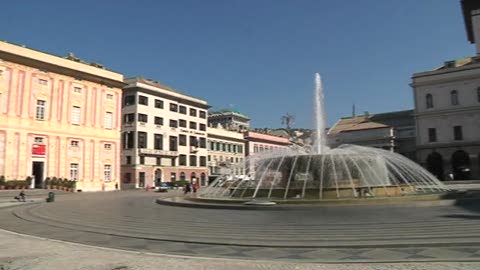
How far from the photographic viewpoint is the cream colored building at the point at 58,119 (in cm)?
4709

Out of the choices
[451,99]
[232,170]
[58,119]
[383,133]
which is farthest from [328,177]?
[383,133]

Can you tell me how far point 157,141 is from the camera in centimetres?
7531

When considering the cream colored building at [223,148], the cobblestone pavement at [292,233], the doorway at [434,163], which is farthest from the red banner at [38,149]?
the doorway at [434,163]

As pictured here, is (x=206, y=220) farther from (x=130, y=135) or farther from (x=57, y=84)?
(x=130, y=135)

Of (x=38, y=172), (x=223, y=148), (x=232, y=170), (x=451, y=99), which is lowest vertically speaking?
(x=232, y=170)

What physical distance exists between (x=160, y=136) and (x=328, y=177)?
57695 mm

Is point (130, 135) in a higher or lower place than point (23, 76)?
lower

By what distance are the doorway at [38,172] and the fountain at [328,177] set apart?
33164mm

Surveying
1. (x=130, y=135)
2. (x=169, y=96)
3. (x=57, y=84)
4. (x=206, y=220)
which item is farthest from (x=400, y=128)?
(x=206, y=220)

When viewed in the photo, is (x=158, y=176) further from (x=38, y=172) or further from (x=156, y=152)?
(x=38, y=172)

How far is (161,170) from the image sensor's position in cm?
7556

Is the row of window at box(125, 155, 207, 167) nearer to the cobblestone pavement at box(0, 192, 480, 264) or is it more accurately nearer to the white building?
the white building

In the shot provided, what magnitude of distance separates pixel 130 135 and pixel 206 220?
194 feet

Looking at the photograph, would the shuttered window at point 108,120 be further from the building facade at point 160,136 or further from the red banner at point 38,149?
the building facade at point 160,136
